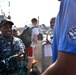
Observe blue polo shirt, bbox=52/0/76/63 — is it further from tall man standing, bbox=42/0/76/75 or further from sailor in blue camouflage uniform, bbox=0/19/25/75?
sailor in blue camouflage uniform, bbox=0/19/25/75

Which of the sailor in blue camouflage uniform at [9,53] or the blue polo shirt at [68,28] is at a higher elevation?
the blue polo shirt at [68,28]

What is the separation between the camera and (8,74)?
4352 millimetres

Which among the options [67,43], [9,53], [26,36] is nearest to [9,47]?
[9,53]

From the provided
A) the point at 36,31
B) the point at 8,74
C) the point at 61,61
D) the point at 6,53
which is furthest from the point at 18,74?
the point at 61,61

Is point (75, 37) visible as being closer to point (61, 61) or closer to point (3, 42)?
point (61, 61)

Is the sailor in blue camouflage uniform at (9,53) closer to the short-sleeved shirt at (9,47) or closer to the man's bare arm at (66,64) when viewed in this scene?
the short-sleeved shirt at (9,47)

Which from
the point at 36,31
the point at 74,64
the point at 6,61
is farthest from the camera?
the point at 36,31

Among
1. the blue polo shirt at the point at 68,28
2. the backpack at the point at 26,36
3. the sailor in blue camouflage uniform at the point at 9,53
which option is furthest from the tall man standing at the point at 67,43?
the backpack at the point at 26,36

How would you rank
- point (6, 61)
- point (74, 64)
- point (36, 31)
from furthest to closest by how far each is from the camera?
1. point (36, 31)
2. point (6, 61)
3. point (74, 64)

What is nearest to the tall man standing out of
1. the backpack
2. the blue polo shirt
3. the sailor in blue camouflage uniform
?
the blue polo shirt

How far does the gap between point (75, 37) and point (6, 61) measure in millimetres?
3310

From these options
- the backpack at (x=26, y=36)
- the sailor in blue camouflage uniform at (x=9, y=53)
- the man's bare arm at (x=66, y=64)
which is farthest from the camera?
the backpack at (x=26, y=36)

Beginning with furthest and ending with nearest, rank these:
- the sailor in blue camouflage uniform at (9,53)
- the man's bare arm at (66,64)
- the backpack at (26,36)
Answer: the backpack at (26,36) → the sailor in blue camouflage uniform at (9,53) → the man's bare arm at (66,64)

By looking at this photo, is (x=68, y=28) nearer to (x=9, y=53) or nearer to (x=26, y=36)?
(x=9, y=53)
